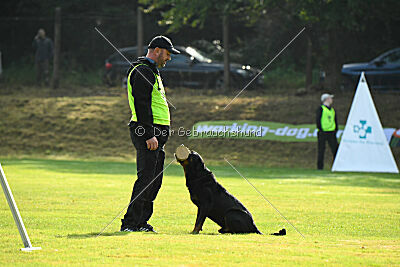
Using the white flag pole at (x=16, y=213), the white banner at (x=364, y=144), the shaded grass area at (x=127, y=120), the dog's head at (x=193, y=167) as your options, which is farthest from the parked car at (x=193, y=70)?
the white flag pole at (x=16, y=213)

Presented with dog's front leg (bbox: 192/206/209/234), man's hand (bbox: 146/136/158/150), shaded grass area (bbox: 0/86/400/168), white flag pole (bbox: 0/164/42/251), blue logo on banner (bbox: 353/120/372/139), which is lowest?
shaded grass area (bbox: 0/86/400/168)

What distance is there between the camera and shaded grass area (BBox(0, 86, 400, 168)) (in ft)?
80.1

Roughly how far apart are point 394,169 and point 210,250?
14050 mm

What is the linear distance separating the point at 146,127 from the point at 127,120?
18879mm

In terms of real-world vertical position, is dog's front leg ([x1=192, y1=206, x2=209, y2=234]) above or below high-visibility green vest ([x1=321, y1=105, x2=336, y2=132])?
above

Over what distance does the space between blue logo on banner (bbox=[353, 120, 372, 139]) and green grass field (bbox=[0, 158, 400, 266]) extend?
1594 millimetres

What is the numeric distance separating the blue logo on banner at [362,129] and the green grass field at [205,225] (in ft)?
5.23

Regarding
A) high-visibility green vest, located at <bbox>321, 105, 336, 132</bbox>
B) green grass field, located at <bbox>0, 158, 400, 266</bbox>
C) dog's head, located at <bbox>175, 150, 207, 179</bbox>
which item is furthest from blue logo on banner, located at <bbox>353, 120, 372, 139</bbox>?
dog's head, located at <bbox>175, 150, 207, 179</bbox>

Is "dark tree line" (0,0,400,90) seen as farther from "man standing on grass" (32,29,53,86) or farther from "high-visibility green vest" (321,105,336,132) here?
"high-visibility green vest" (321,105,336,132)

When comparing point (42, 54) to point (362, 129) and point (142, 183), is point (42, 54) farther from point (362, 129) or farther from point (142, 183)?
point (142, 183)

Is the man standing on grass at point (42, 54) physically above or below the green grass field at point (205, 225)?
above

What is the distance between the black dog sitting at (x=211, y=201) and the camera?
26.9 feet

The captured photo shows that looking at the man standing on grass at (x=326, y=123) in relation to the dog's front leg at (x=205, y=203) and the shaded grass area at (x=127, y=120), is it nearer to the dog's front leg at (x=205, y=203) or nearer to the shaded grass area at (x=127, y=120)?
the shaded grass area at (x=127, y=120)

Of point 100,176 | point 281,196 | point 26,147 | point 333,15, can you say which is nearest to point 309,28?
point 333,15
